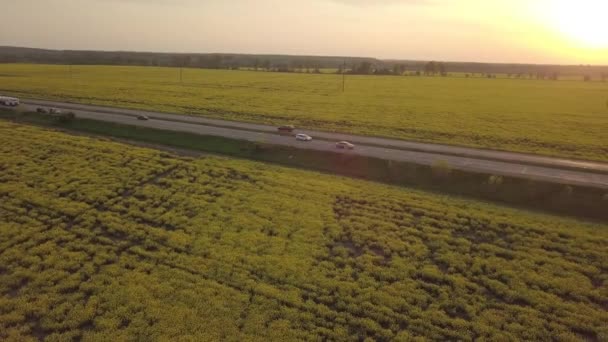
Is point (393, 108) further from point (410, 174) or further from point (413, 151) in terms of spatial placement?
point (410, 174)

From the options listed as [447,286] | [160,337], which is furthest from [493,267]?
[160,337]

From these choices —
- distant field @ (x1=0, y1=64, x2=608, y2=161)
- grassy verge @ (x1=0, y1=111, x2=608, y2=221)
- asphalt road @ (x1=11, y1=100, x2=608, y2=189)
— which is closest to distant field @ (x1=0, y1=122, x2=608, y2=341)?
grassy verge @ (x1=0, y1=111, x2=608, y2=221)

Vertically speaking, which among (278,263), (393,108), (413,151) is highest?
(393,108)

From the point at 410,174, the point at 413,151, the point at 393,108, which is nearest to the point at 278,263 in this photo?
the point at 410,174

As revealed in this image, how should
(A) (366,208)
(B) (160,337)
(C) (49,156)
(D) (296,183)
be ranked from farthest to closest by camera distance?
1. (C) (49,156)
2. (D) (296,183)
3. (A) (366,208)
4. (B) (160,337)

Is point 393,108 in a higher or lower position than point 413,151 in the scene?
higher

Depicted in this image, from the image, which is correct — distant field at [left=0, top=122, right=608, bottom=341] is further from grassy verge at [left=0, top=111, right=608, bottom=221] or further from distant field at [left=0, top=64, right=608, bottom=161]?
distant field at [left=0, top=64, right=608, bottom=161]

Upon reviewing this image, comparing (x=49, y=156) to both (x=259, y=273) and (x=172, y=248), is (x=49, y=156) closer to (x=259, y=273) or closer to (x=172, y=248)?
(x=172, y=248)
